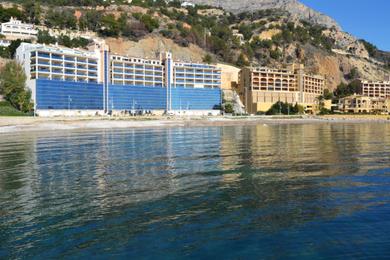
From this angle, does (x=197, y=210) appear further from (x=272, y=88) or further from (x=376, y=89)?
(x=376, y=89)

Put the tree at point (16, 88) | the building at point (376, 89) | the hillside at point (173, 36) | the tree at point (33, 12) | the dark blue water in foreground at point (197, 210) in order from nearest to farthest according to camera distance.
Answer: the dark blue water in foreground at point (197, 210) → the tree at point (16, 88) → the hillside at point (173, 36) → the tree at point (33, 12) → the building at point (376, 89)

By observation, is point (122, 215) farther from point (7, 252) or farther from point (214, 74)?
point (214, 74)

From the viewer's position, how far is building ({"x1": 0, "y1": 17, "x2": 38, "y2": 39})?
13250 centimetres

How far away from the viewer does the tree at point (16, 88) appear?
307 ft

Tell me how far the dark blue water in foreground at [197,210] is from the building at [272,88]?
116m

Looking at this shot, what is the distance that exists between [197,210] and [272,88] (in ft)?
436

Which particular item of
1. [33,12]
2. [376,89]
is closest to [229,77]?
[376,89]

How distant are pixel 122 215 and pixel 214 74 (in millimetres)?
123086

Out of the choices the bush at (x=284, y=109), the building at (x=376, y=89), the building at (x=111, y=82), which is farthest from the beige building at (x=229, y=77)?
the building at (x=376, y=89)

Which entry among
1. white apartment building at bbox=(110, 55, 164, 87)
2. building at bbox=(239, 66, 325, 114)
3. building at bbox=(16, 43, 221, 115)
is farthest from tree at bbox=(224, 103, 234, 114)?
white apartment building at bbox=(110, 55, 164, 87)

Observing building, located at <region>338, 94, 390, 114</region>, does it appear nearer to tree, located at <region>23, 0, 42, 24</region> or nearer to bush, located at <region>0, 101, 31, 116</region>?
bush, located at <region>0, 101, 31, 116</region>

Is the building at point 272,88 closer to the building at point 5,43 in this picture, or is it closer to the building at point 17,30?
the building at point 17,30

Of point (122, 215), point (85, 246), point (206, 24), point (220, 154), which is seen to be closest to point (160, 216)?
point (122, 215)

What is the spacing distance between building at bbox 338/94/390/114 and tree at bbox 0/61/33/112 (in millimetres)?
102364
